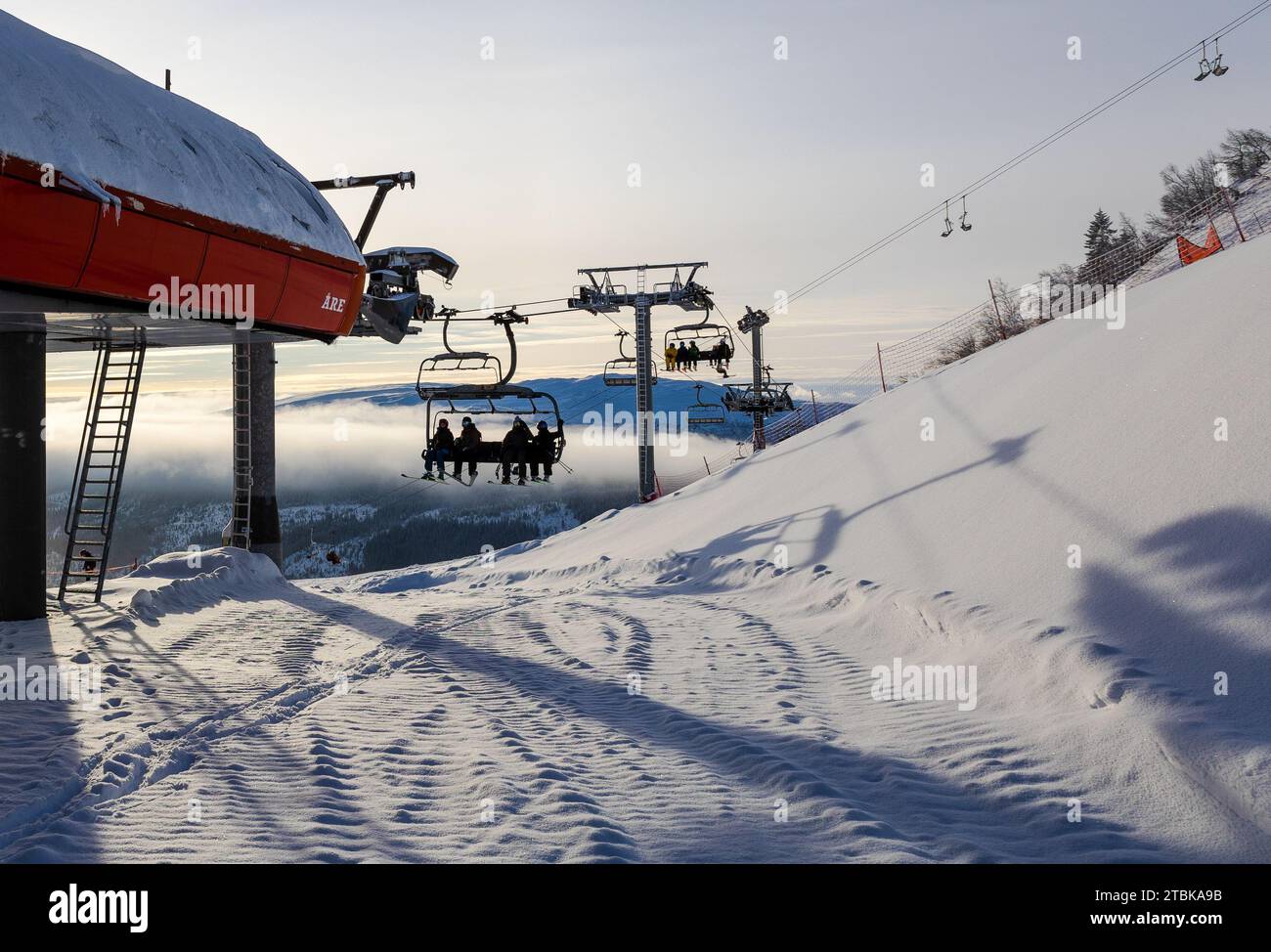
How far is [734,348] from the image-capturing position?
91.3 ft

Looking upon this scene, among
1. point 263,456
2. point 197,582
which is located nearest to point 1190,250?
point 263,456

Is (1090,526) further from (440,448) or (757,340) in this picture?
(757,340)

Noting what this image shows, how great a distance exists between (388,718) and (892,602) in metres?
5.64

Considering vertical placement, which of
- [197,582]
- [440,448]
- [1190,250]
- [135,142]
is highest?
[1190,250]

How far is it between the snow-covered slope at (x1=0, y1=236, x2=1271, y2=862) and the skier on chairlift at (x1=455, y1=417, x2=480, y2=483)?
2.74m

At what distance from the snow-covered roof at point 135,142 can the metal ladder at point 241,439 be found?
7032 mm

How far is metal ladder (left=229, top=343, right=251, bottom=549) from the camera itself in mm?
18859

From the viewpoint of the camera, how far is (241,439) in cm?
1928

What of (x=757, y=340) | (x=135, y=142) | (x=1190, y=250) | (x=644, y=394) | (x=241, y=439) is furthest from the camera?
(x=757, y=340)

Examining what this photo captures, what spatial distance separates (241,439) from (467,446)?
5.40 metres

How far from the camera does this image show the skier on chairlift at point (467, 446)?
17.0 meters

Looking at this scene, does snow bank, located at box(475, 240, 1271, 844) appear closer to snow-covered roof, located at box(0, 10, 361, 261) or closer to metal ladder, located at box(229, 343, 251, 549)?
metal ladder, located at box(229, 343, 251, 549)
